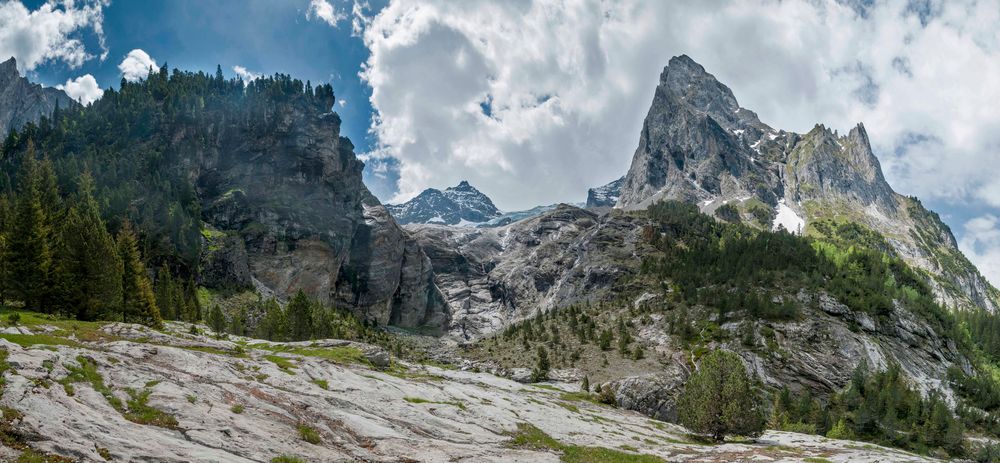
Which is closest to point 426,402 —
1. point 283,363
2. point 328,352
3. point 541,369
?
point 283,363

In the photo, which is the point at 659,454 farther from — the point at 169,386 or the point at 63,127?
the point at 63,127

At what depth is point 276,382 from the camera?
35.5 m

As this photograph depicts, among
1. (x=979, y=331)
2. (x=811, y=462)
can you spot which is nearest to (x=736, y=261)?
(x=979, y=331)

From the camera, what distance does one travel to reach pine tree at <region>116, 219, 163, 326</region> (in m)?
70.8

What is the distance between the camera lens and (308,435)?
25984mm

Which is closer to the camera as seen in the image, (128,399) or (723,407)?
(128,399)

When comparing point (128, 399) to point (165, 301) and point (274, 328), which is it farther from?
point (165, 301)

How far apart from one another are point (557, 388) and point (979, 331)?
193 meters

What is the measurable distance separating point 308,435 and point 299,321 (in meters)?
83.5

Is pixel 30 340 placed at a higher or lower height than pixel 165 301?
lower

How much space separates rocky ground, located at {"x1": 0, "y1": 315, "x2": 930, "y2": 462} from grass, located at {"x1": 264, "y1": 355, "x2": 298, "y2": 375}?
0.49 feet

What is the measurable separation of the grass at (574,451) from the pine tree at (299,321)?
75137mm

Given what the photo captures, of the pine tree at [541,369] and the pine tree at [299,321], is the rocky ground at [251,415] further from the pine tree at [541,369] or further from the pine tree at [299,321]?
the pine tree at [299,321]

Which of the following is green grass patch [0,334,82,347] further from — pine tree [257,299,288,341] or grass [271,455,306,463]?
pine tree [257,299,288,341]
